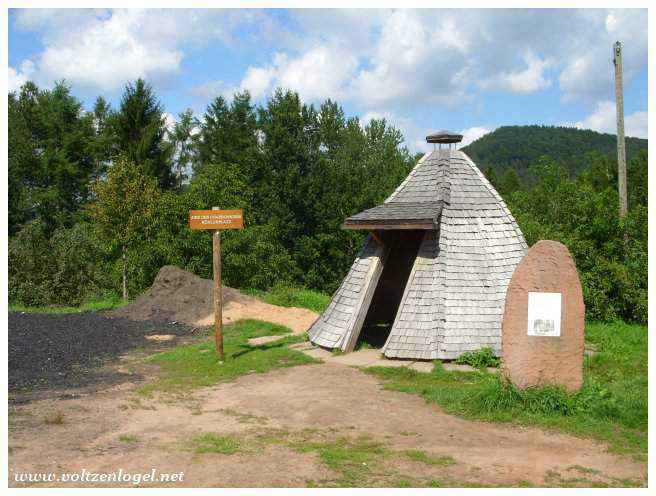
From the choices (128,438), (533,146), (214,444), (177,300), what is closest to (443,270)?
(214,444)

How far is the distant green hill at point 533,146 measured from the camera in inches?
2832

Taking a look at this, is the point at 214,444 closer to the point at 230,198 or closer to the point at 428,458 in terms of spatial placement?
the point at 428,458

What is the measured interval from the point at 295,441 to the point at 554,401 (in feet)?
10.4

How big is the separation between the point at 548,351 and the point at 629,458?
5.84ft

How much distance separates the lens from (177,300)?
56.9 feet

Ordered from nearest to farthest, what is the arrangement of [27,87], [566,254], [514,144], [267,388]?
[566,254]
[267,388]
[27,87]
[514,144]

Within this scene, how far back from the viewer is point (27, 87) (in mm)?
35750

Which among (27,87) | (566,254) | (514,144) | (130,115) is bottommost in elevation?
(566,254)

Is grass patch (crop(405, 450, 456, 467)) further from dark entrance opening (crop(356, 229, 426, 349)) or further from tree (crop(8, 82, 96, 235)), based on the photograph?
A: tree (crop(8, 82, 96, 235))

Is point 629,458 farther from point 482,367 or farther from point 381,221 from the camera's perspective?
point 381,221

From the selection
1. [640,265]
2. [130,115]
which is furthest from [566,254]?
[130,115]

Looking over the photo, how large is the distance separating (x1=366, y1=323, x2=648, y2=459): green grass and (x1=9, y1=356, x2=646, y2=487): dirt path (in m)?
0.27

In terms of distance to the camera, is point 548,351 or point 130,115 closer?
point 548,351

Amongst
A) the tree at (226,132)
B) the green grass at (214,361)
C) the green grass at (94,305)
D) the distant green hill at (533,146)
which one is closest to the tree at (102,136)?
the tree at (226,132)
